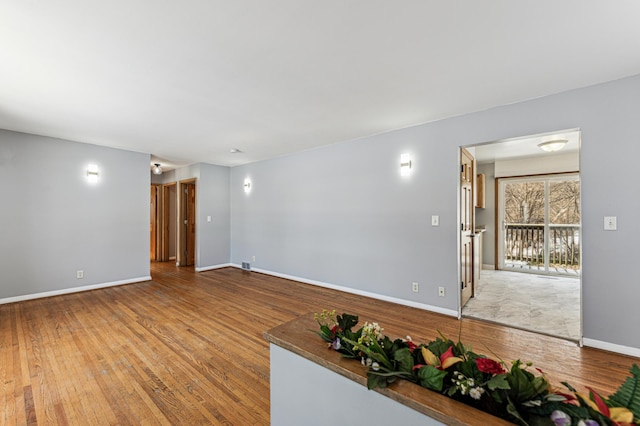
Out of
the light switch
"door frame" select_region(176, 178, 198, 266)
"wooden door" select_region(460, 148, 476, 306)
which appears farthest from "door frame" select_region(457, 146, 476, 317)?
"door frame" select_region(176, 178, 198, 266)

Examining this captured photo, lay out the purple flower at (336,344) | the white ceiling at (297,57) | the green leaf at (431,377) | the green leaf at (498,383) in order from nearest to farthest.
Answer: the green leaf at (498,383)
the green leaf at (431,377)
the purple flower at (336,344)
the white ceiling at (297,57)

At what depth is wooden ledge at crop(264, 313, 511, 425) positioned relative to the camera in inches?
30.8

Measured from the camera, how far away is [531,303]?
13.2ft

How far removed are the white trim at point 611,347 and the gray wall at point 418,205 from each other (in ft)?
0.13

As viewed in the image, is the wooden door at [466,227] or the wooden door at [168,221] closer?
the wooden door at [466,227]

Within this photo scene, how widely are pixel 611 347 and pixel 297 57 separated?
3803mm

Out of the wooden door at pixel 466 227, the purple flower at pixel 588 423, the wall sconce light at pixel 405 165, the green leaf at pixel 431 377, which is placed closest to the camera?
the purple flower at pixel 588 423

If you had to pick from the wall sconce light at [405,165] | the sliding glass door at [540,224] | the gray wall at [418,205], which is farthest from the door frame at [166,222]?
the sliding glass door at [540,224]

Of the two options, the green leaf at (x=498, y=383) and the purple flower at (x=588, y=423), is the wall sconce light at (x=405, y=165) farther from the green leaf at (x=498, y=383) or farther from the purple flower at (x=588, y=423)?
the purple flower at (x=588, y=423)

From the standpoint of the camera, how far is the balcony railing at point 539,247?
6043mm

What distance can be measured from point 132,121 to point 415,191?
3.87 m

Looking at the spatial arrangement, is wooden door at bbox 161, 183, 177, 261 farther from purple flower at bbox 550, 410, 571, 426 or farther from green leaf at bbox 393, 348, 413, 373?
purple flower at bbox 550, 410, 571, 426

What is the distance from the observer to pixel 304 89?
279 cm

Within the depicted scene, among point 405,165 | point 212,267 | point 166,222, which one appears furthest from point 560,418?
point 166,222
